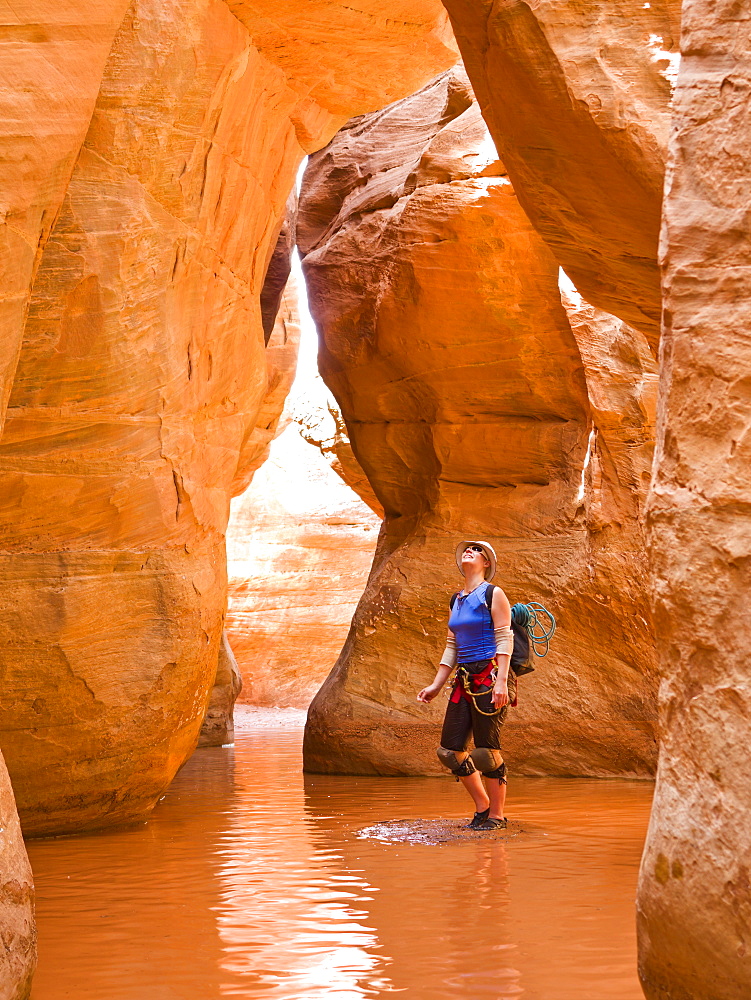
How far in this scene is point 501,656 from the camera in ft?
20.1

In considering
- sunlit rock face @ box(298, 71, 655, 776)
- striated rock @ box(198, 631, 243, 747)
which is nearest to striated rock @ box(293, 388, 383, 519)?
striated rock @ box(198, 631, 243, 747)

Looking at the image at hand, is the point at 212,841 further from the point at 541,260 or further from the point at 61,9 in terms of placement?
the point at 541,260

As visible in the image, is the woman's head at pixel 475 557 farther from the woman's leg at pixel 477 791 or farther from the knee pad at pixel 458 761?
the woman's leg at pixel 477 791

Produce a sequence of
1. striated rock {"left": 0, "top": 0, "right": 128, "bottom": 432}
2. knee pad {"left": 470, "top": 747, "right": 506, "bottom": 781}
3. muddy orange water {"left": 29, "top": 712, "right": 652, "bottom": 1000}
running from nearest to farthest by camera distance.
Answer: muddy orange water {"left": 29, "top": 712, "right": 652, "bottom": 1000}, striated rock {"left": 0, "top": 0, "right": 128, "bottom": 432}, knee pad {"left": 470, "top": 747, "right": 506, "bottom": 781}

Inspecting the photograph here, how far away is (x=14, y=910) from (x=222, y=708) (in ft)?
35.7

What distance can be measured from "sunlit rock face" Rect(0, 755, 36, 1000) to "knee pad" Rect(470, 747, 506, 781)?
3.09 metres

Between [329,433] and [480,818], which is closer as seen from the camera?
[480,818]

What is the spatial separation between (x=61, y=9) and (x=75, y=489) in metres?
2.58

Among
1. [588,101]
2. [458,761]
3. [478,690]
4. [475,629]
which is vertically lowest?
[458,761]

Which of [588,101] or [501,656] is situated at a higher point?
[588,101]

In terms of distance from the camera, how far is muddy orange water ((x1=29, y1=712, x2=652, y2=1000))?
357 cm

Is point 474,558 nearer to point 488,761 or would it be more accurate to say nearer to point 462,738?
point 462,738

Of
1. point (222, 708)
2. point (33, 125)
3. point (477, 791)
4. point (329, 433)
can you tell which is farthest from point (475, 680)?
point (329, 433)

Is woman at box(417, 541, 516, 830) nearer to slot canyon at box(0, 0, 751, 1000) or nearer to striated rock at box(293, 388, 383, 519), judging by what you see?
slot canyon at box(0, 0, 751, 1000)
